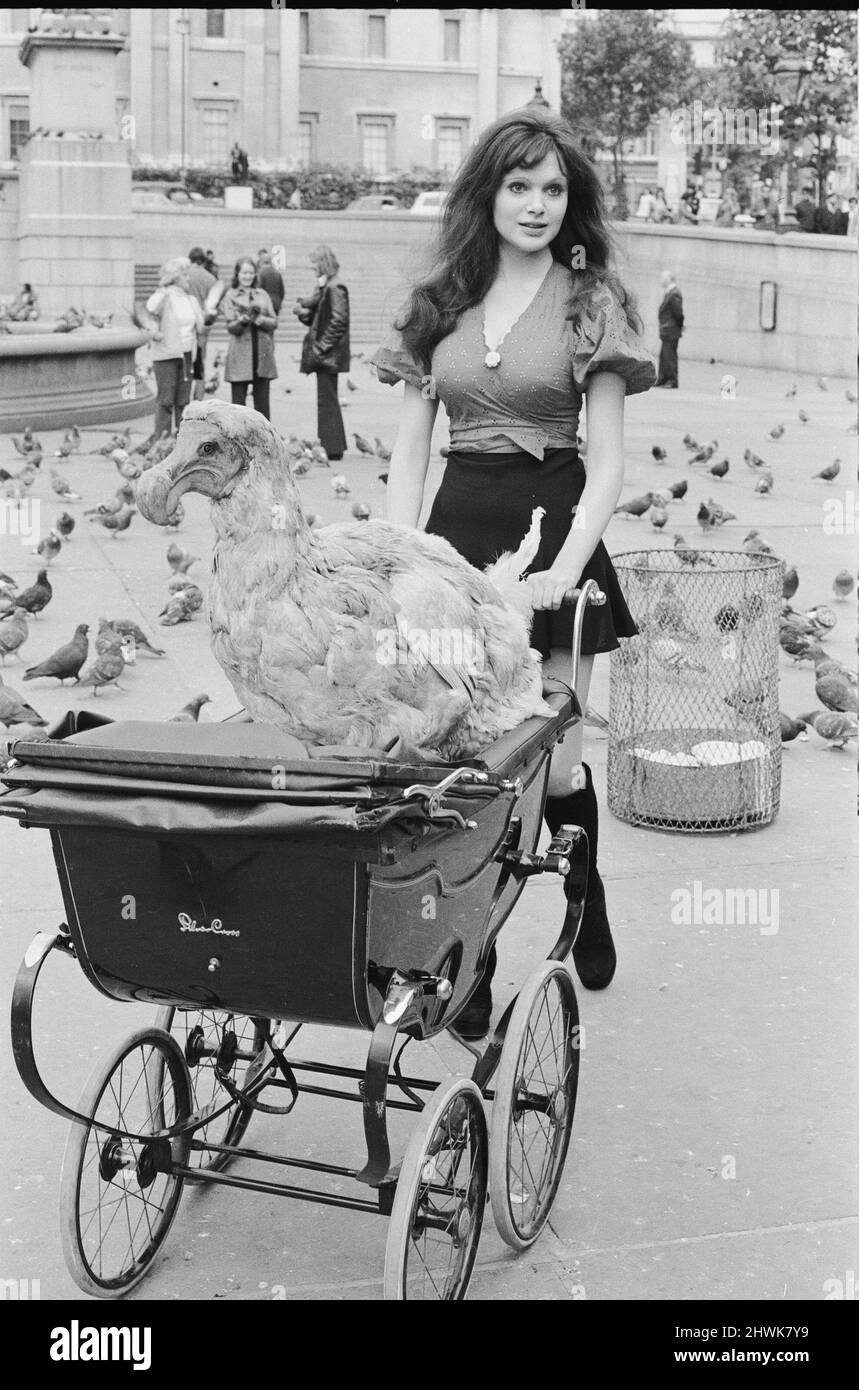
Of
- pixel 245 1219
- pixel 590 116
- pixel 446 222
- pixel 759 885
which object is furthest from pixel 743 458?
pixel 590 116

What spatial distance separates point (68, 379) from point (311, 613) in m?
16.4

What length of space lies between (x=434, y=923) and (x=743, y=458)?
14286mm

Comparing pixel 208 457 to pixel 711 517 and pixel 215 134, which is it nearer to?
pixel 711 517

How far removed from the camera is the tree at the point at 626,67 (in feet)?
179

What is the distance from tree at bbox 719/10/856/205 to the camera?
112 ft

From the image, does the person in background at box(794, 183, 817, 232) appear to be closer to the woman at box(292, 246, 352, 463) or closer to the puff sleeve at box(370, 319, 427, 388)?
the woman at box(292, 246, 352, 463)

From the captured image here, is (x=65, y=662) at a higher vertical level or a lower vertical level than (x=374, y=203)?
lower

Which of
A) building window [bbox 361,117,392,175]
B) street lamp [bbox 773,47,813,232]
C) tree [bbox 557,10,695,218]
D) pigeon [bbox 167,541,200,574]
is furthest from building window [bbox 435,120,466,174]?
pigeon [bbox 167,541,200,574]

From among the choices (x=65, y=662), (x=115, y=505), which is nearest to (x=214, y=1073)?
(x=65, y=662)

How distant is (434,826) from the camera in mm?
2715

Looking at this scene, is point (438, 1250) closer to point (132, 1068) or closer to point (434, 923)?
point (434, 923)

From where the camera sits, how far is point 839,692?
23.7 feet

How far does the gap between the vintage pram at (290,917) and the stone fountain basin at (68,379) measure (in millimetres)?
15377

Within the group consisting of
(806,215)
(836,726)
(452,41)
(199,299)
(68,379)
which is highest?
(452,41)
